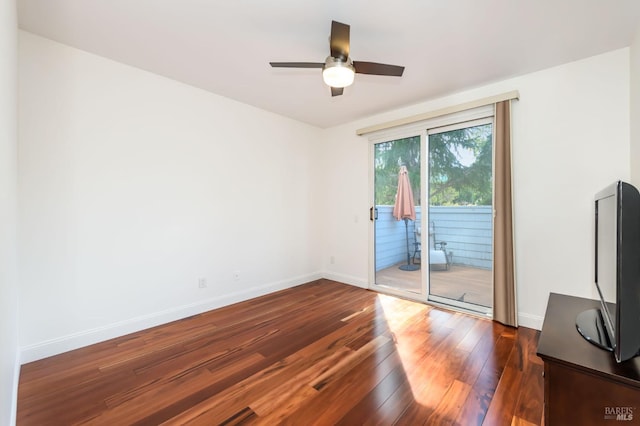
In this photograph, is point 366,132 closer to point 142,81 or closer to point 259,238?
point 259,238

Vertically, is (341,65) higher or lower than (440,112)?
lower

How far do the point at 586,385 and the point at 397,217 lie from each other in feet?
9.36

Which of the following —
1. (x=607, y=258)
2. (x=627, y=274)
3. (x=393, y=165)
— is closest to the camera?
(x=627, y=274)

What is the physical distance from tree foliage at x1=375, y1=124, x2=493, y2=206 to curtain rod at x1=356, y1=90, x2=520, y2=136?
264 millimetres

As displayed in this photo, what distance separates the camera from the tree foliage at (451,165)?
124 inches

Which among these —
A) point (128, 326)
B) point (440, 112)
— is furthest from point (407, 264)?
point (128, 326)

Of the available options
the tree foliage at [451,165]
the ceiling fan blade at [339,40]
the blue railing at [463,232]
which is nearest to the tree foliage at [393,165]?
the tree foliage at [451,165]

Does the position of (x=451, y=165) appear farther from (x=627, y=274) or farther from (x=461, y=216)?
(x=627, y=274)

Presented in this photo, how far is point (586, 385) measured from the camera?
4.00ft

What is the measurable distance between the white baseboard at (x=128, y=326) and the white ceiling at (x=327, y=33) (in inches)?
97.7

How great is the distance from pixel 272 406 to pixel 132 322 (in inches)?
72.3

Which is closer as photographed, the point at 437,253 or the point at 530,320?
the point at 530,320

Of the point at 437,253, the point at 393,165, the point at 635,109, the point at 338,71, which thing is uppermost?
the point at 338,71

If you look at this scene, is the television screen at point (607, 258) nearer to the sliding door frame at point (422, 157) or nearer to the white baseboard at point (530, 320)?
the white baseboard at point (530, 320)
